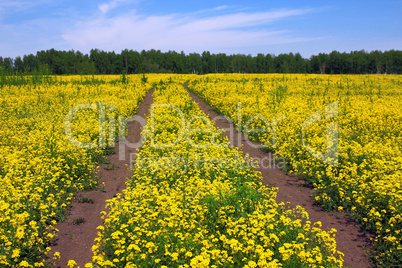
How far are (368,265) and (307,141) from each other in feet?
20.4

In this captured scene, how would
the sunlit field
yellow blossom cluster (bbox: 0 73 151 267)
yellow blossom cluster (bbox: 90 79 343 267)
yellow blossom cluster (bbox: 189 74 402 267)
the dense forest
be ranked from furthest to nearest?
the dense forest, yellow blossom cluster (bbox: 189 74 402 267), yellow blossom cluster (bbox: 0 73 151 267), the sunlit field, yellow blossom cluster (bbox: 90 79 343 267)

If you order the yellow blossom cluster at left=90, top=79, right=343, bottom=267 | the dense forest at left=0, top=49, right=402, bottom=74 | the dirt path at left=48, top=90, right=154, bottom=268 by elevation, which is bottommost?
the dirt path at left=48, top=90, right=154, bottom=268

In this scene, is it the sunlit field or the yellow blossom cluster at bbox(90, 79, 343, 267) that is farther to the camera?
the sunlit field

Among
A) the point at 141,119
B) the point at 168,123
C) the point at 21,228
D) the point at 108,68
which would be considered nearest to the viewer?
the point at 21,228

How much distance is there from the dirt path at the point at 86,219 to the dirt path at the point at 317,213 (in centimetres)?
471

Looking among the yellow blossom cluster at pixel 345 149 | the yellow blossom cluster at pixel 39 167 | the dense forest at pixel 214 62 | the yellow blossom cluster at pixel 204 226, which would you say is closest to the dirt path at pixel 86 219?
the yellow blossom cluster at pixel 39 167

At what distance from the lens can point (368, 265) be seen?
516 centimetres

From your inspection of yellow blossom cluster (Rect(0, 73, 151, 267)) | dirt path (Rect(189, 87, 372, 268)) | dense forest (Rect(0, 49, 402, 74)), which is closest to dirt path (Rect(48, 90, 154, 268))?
yellow blossom cluster (Rect(0, 73, 151, 267))

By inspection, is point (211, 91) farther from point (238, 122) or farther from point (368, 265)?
point (368, 265)

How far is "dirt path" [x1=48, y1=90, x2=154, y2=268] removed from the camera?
5574 mm

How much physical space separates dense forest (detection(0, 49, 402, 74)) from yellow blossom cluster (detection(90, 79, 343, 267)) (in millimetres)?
74970

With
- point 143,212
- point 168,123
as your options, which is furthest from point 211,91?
point 143,212

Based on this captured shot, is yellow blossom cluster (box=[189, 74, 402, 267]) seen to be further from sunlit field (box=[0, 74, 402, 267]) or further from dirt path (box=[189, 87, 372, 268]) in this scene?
dirt path (box=[189, 87, 372, 268])

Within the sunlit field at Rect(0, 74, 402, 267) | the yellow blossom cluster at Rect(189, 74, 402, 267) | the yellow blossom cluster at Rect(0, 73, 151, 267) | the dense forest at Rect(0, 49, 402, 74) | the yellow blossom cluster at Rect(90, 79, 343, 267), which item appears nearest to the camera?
the yellow blossom cluster at Rect(90, 79, 343, 267)
